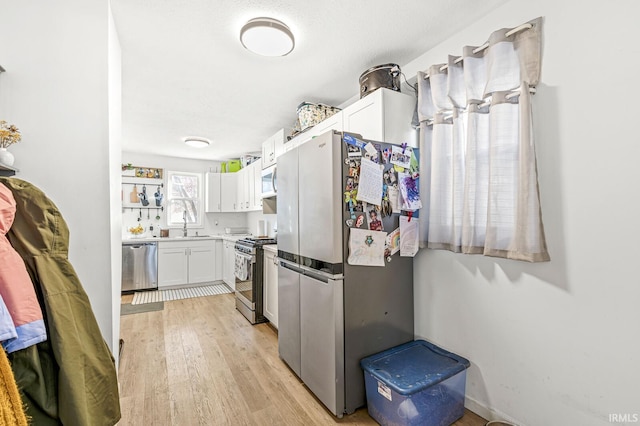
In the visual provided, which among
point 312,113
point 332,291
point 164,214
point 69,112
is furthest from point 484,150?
point 164,214

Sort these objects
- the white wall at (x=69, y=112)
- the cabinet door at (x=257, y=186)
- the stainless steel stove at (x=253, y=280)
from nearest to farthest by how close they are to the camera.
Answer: the white wall at (x=69, y=112) → the stainless steel stove at (x=253, y=280) → the cabinet door at (x=257, y=186)

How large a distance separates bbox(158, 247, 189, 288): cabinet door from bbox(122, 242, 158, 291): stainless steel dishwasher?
0.08 metres

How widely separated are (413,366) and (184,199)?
534 cm

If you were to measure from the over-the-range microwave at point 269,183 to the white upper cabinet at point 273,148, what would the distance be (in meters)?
0.09

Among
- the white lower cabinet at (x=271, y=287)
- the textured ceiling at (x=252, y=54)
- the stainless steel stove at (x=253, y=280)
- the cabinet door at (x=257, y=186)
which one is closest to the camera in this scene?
the textured ceiling at (x=252, y=54)

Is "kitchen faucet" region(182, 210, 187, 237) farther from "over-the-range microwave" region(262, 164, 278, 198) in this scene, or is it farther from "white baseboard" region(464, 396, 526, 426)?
"white baseboard" region(464, 396, 526, 426)

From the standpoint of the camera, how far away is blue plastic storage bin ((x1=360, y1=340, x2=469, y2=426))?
1.58 meters

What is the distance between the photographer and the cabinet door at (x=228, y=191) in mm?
5730

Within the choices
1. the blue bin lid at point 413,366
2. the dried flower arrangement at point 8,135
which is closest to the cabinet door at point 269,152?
the dried flower arrangement at point 8,135

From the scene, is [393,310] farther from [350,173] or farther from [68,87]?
[68,87]

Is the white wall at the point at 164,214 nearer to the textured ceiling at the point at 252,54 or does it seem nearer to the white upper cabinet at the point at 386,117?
the textured ceiling at the point at 252,54

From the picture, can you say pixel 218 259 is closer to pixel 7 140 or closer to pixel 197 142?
pixel 197 142

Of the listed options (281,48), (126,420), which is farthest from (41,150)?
(126,420)

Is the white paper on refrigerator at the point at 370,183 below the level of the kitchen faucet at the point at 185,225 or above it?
above
